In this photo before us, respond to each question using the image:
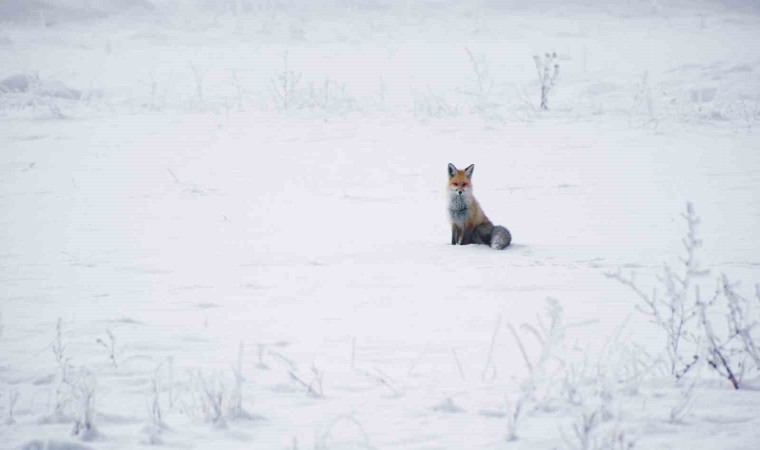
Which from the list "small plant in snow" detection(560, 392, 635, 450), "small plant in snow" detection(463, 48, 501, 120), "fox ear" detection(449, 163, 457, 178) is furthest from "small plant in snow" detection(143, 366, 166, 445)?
"small plant in snow" detection(463, 48, 501, 120)

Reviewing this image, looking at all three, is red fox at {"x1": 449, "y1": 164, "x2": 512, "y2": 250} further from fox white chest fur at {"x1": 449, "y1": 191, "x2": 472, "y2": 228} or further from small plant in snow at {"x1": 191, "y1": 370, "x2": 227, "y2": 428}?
small plant in snow at {"x1": 191, "y1": 370, "x2": 227, "y2": 428}

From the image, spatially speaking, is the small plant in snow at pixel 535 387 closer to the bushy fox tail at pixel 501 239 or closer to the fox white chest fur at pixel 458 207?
the bushy fox tail at pixel 501 239

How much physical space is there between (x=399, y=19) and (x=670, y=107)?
14156 millimetres

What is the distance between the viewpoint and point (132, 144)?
13094 mm

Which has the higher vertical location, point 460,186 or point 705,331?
point 460,186

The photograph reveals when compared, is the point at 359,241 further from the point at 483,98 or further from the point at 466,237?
the point at 483,98

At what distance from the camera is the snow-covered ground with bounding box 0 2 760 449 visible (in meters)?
3.35

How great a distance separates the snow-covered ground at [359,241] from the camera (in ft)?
11.0

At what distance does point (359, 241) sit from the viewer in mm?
7723

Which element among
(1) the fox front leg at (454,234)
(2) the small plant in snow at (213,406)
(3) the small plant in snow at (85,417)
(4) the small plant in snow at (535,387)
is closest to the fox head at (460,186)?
(1) the fox front leg at (454,234)

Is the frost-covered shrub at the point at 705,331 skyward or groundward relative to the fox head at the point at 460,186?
groundward

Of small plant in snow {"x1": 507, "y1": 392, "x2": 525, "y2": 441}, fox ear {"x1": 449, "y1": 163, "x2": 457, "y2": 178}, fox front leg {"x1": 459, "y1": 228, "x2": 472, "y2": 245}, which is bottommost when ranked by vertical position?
small plant in snow {"x1": 507, "y1": 392, "x2": 525, "y2": 441}

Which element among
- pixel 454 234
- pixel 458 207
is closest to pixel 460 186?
pixel 458 207

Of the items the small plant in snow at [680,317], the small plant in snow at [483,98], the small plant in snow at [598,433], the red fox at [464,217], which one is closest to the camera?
the small plant in snow at [598,433]
